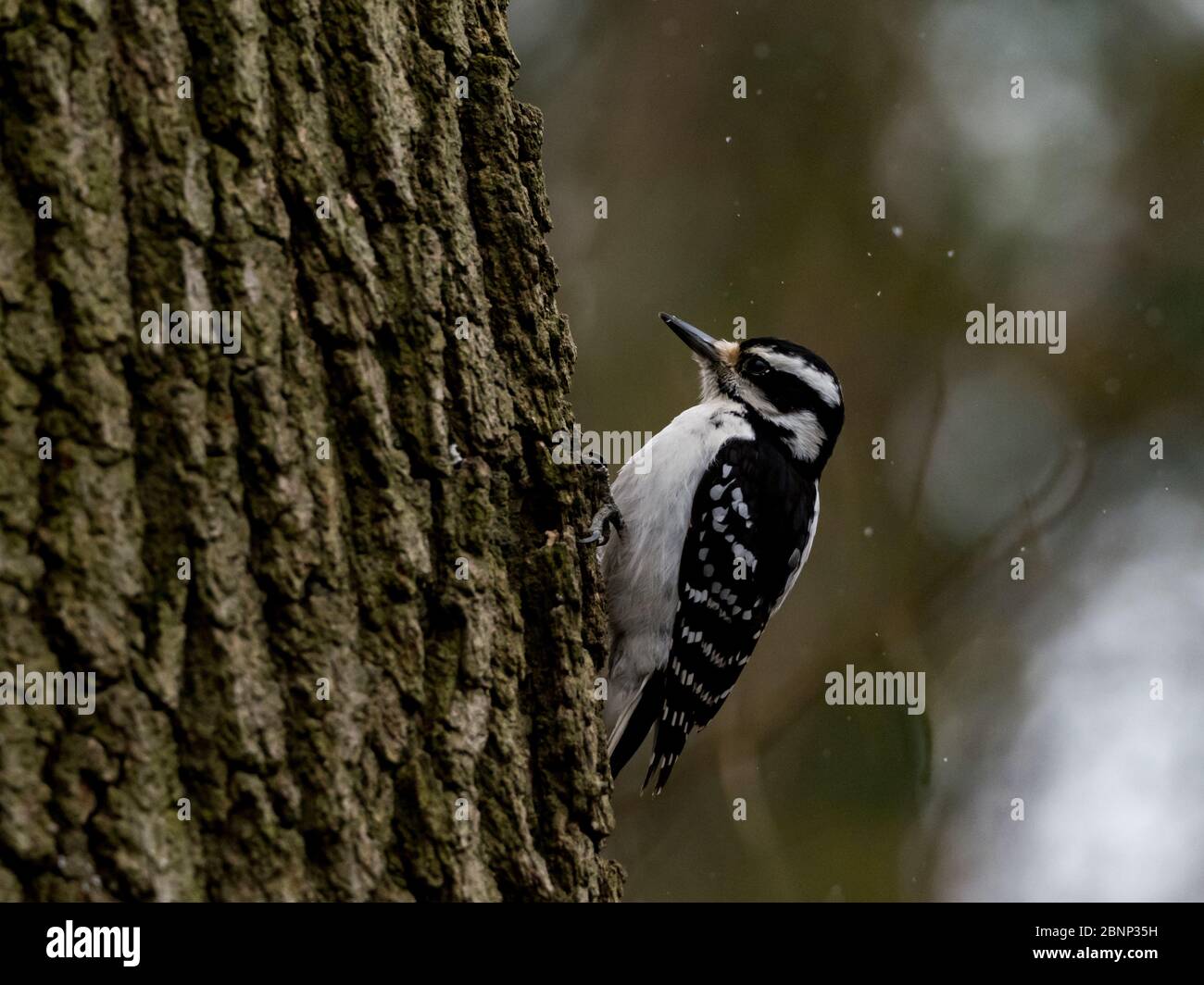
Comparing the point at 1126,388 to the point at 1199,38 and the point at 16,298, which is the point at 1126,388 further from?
the point at 16,298

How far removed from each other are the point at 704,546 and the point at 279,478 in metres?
2.33

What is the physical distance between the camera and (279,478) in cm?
217

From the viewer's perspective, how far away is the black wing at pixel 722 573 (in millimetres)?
4309

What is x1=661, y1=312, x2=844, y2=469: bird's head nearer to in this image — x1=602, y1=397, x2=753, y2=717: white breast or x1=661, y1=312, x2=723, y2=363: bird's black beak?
x1=661, y1=312, x2=723, y2=363: bird's black beak

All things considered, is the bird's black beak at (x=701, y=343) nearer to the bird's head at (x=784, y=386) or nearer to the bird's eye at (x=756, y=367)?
the bird's head at (x=784, y=386)

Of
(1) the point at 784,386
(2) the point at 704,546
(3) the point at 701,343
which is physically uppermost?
(3) the point at 701,343

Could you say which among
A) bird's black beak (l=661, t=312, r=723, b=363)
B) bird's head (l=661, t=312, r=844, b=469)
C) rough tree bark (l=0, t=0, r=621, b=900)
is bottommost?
rough tree bark (l=0, t=0, r=621, b=900)

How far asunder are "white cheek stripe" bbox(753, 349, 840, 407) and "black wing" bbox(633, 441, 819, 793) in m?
0.30

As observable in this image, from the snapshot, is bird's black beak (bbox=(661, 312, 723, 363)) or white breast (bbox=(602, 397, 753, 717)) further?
bird's black beak (bbox=(661, 312, 723, 363))

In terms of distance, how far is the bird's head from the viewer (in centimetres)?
461

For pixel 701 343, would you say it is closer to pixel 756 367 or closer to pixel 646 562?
pixel 756 367

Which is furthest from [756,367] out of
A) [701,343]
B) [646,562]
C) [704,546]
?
[646,562]

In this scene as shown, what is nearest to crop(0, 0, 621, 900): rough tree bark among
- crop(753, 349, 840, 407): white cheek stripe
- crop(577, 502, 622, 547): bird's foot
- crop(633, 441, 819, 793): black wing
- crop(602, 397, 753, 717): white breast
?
crop(577, 502, 622, 547): bird's foot
